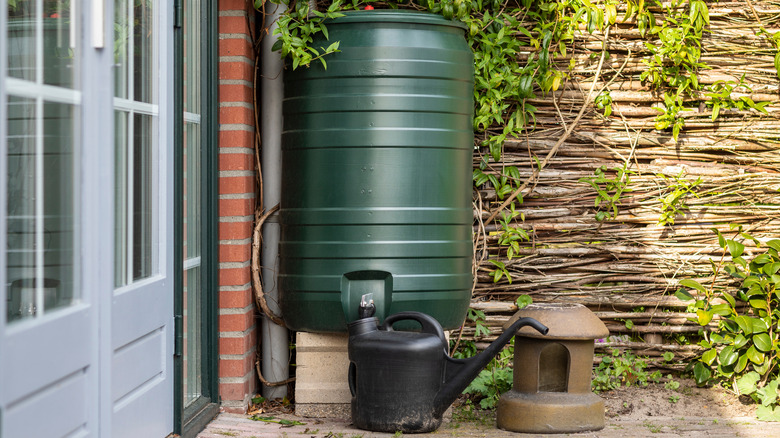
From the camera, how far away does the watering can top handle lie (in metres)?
2.90

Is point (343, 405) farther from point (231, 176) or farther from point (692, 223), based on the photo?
point (692, 223)

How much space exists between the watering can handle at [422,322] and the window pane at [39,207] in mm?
1328

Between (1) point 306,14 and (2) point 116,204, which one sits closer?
(2) point 116,204

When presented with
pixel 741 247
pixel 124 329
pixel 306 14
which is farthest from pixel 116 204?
pixel 741 247

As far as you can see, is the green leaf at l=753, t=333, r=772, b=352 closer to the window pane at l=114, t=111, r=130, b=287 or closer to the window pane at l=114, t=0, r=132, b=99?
the window pane at l=114, t=111, r=130, b=287

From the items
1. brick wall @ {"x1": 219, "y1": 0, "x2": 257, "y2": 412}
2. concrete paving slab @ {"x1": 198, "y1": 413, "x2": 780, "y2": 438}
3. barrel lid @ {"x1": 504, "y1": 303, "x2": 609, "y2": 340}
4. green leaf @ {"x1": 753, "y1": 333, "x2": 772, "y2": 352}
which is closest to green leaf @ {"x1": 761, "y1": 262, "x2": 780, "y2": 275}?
green leaf @ {"x1": 753, "y1": 333, "x2": 772, "y2": 352}

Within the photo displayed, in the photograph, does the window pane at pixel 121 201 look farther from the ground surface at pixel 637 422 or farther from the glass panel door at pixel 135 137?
the ground surface at pixel 637 422

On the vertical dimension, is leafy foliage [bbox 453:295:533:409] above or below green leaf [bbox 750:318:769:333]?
below

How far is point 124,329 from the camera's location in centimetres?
215

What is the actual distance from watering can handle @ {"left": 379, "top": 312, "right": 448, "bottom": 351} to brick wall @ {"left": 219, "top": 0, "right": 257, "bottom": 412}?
0.58 metres

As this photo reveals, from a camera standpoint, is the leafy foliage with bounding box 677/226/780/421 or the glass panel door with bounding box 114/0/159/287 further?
the leafy foliage with bounding box 677/226/780/421

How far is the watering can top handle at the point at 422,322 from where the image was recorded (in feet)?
9.52

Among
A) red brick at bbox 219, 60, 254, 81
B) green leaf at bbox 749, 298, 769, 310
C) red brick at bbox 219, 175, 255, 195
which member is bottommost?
green leaf at bbox 749, 298, 769, 310

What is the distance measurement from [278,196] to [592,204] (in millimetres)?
1417
